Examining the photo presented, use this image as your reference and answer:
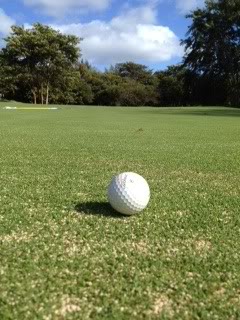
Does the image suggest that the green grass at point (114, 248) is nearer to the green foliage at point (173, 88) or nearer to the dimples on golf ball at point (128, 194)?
the dimples on golf ball at point (128, 194)

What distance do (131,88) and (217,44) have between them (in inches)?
599

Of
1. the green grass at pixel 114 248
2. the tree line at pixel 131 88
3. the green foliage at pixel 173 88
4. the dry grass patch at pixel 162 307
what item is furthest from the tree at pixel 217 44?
the dry grass patch at pixel 162 307

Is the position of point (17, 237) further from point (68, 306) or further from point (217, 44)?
point (217, 44)

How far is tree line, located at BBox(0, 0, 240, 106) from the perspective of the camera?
59.5 m

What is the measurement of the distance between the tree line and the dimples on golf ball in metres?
56.8

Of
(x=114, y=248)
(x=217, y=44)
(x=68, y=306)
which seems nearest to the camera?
(x=68, y=306)

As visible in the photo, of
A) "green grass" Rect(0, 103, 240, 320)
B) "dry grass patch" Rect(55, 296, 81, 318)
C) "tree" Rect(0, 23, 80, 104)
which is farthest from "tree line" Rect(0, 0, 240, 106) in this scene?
"dry grass patch" Rect(55, 296, 81, 318)

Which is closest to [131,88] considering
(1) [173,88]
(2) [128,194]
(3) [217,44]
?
(1) [173,88]

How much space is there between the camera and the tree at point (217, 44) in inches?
2448

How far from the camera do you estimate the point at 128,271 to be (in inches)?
121

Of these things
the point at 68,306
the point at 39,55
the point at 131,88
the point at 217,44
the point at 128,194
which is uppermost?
the point at 217,44

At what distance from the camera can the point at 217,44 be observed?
63031mm

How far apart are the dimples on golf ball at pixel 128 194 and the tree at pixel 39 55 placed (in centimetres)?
5678

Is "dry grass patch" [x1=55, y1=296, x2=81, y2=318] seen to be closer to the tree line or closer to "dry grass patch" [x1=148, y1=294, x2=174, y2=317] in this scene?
"dry grass patch" [x1=148, y1=294, x2=174, y2=317]
